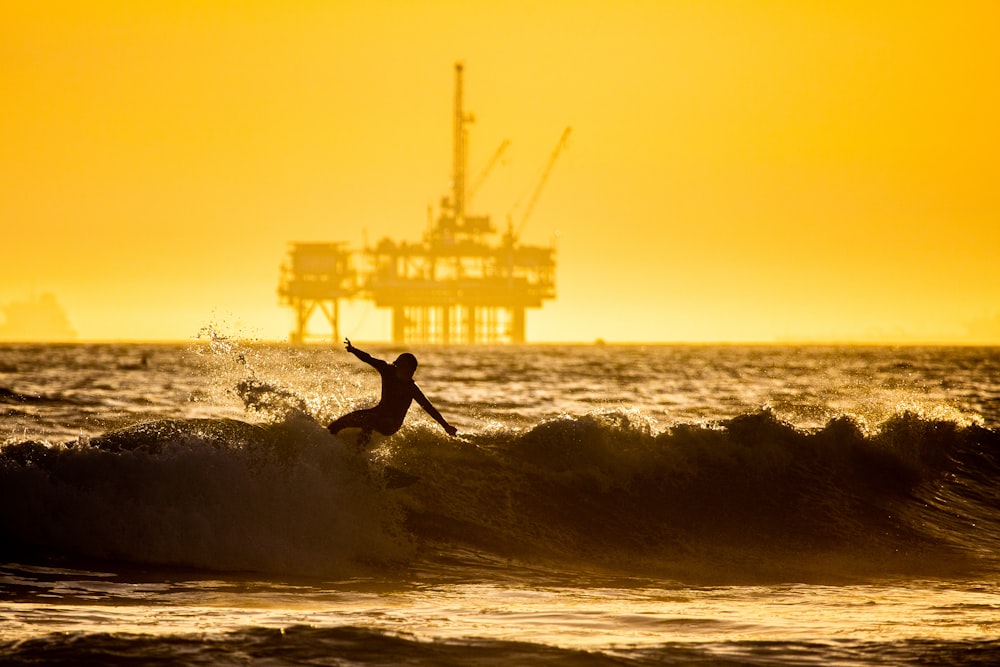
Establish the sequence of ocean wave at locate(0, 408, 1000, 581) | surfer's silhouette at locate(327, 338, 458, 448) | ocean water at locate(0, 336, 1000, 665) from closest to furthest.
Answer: ocean water at locate(0, 336, 1000, 665), ocean wave at locate(0, 408, 1000, 581), surfer's silhouette at locate(327, 338, 458, 448)

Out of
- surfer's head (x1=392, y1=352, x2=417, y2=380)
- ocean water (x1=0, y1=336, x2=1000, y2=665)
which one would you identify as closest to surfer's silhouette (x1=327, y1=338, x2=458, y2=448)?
surfer's head (x1=392, y1=352, x2=417, y2=380)

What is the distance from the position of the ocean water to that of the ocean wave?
48 mm

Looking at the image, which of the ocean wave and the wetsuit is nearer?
the ocean wave

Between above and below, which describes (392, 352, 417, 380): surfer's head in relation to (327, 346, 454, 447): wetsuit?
above

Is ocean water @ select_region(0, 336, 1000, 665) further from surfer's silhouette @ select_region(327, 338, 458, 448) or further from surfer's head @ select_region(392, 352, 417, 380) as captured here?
surfer's head @ select_region(392, 352, 417, 380)

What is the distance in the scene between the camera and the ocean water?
1112 cm

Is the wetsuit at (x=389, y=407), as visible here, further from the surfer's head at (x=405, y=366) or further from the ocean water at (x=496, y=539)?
the ocean water at (x=496, y=539)

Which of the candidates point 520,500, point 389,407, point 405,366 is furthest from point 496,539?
point 405,366

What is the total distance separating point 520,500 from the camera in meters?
20.2

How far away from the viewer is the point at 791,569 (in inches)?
667

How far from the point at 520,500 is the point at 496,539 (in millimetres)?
1970

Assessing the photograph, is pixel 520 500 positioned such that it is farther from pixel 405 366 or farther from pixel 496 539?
pixel 405 366

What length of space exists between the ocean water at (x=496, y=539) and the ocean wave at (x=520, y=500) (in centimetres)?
5

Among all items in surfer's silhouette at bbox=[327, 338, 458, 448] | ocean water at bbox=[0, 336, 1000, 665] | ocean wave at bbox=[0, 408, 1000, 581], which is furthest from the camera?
surfer's silhouette at bbox=[327, 338, 458, 448]
